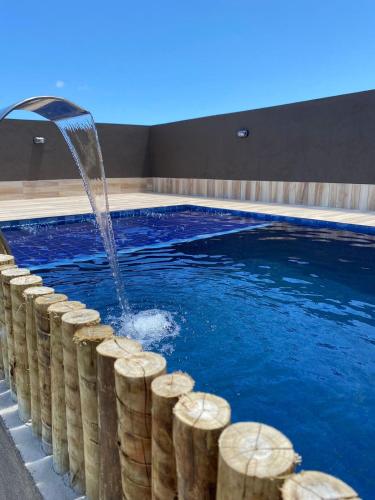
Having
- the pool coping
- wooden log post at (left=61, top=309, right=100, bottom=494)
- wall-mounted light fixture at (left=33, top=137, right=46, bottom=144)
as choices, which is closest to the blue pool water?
the pool coping

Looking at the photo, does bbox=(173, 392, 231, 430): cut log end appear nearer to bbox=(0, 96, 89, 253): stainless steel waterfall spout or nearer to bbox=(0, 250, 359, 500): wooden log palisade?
bbox=(0, 250, 359, 500): wooden log palisade

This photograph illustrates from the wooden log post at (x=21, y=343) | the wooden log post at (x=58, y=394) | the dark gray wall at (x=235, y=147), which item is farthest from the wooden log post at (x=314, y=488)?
the dark gray wall at (x=235, y=147)

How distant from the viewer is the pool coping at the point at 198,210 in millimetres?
8330

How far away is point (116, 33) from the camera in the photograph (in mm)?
15547

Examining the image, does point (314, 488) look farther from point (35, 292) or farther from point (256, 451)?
point (35, 292)

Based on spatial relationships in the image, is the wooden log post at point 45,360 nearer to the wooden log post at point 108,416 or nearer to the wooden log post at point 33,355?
the wooden log post at point 33,355

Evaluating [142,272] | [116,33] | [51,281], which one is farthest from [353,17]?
[51,281]

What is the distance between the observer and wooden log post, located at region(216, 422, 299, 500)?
35.4 inches

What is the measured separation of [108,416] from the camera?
1.42 metres

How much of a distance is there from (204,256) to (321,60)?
1453 centimetres

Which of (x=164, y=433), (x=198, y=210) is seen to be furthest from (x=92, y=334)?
(x=198, y=210)

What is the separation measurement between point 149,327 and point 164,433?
2786 mm

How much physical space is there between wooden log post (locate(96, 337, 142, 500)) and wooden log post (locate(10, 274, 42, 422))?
2.74 ft

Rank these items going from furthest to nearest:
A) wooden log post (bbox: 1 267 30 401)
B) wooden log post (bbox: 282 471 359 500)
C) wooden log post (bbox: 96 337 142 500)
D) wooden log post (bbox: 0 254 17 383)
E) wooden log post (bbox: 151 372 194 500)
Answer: wooden log post (bbox: 0 254 17 383)
wooden log post (bbox: 1 267 30 401)
wooden log post (bbox: 96 337 142 500)
wooden log post (bbox: 151 372 194 500)
wooden log post (bbox: 282 471 359 500)
